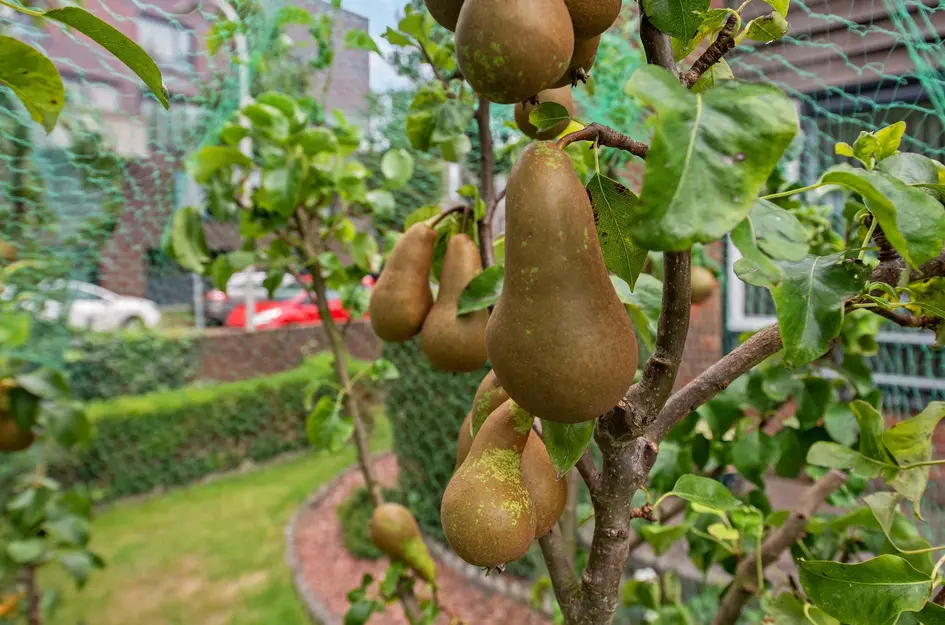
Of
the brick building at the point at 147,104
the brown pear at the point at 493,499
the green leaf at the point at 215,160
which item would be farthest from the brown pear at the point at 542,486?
the brick building at the point at 147,104

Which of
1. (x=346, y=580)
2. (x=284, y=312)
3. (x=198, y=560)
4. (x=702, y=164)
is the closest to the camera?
(x=702, y=164)

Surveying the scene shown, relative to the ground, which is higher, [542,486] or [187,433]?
[542,486]

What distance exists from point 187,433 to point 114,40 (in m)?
5.13

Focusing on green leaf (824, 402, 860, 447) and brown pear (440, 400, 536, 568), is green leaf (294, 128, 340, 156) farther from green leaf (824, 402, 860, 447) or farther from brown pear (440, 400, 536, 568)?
green leaf (824, 402, 860, 447)

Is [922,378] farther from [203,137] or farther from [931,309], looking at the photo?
[203,137]

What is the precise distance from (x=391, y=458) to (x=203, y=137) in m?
3.50

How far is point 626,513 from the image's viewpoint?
0.57 meters

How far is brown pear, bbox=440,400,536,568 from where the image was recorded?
20.0 inches

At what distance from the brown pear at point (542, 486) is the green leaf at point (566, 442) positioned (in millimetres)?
38

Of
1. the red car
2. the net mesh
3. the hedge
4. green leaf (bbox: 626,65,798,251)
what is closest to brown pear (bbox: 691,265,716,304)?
the net mesh

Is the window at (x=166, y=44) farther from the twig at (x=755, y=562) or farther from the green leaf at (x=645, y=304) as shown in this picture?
the twig at (x=755, y=562)

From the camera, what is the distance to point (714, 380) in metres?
0.57

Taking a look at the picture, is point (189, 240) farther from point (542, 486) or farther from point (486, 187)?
point (542, 486)

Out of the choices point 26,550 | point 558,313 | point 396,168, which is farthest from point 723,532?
point 26,550
